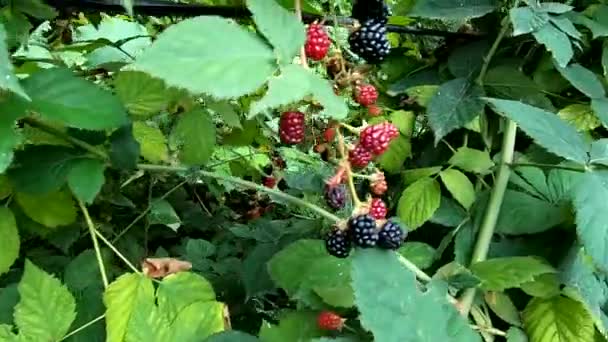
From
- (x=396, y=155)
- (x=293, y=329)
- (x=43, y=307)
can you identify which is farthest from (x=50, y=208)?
(x=396, y=155)

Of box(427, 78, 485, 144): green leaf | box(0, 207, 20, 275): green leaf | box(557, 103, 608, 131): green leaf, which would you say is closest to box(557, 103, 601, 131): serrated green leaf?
box(557, 103, 608, 131): green leaf

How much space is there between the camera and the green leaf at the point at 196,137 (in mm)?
882

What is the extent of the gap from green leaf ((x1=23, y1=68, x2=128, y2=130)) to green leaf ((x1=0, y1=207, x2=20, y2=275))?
17 centimetres

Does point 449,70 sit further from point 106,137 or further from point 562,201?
point 106,137

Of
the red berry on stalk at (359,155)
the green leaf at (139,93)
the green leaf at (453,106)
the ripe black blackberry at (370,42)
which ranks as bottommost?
the green leaf at (453,106)

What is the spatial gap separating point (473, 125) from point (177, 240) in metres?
0.60

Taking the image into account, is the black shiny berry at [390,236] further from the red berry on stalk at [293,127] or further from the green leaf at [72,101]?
the green leaf at [72,101]

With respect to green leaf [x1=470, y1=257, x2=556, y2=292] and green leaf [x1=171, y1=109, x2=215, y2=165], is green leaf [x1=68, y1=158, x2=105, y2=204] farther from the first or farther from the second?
green leaf [x1=470, y1=257, x2=556, y2=292]

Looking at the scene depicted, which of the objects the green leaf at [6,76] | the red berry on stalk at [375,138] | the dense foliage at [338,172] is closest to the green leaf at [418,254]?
the dense foliage at [338,172]

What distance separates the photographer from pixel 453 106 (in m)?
0.90

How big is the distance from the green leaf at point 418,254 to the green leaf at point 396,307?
0.69 ft

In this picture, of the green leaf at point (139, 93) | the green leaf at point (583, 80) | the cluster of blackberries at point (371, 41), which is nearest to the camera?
the cluster of blackberries at point (371, 41)

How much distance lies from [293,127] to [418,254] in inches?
9.7

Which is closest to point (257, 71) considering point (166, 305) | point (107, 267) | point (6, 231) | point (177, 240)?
point (166, 305)
